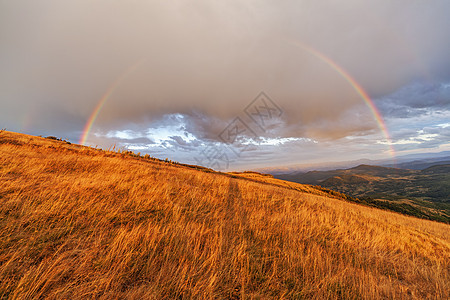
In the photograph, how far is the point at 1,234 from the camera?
9.45 feet

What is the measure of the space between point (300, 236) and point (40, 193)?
6.97 m

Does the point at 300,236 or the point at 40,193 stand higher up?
the point at 40,193

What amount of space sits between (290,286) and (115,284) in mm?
2537

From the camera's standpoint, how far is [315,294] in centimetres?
257

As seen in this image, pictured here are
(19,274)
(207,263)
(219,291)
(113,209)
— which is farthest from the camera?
(113,209)

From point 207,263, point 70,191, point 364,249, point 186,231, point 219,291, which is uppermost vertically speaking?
point 70,191

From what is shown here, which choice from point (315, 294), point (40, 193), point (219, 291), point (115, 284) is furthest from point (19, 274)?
point (315, 294)

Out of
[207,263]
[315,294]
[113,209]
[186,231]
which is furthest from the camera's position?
[113,209]

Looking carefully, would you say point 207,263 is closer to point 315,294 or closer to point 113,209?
point 315,294

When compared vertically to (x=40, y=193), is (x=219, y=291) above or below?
below

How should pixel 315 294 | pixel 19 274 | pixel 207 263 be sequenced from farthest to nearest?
pixel 207 263
pixel 315 294
pixel 19 274

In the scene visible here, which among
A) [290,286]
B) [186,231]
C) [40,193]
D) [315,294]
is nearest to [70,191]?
[40,193]

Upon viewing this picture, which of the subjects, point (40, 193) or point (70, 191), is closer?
point (40, 193)

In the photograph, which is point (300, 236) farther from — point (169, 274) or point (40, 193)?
point (40, 193)
